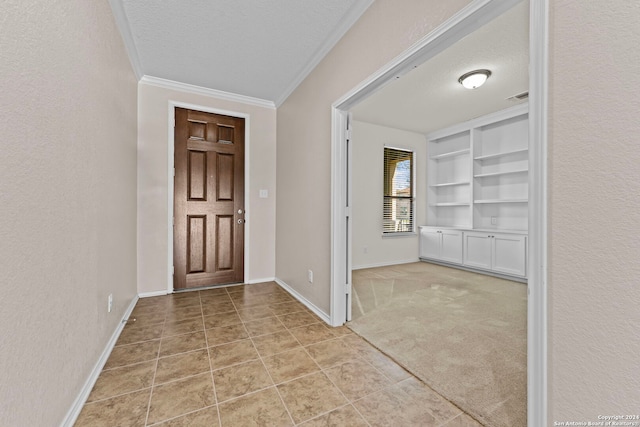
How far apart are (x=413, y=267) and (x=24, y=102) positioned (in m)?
5.07

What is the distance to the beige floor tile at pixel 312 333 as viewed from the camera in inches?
83.3

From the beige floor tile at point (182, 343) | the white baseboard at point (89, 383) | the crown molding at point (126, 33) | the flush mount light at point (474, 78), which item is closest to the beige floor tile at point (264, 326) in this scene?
the beige floor tile at point (182, 343)

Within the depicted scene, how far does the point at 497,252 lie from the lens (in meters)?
4.19

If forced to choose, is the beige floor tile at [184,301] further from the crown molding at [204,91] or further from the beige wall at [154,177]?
the crown molding at [204,91]

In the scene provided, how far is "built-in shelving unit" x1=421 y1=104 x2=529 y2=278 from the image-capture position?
4.18 metres

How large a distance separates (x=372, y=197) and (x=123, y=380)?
4223 mm

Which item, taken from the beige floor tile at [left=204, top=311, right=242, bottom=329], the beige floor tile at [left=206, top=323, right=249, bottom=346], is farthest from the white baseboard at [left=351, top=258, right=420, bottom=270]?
the beige floor tile at [left=206, top=323, right=249, bottom=346]

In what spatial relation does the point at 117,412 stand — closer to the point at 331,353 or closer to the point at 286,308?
the point at 331,353

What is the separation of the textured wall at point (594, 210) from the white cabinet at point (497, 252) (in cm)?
357

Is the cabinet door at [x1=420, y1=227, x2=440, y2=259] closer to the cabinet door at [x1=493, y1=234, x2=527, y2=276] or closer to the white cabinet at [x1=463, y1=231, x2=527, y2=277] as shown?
the white cabinet at [x1=463, y1=231, x2=527, y2=277]

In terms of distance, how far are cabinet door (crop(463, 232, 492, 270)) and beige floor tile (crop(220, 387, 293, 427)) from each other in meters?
4.16

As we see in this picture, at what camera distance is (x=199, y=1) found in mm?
2000

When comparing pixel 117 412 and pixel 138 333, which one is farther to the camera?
pixel 138 333

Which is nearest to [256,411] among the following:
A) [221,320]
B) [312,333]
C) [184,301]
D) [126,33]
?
[312,333]
